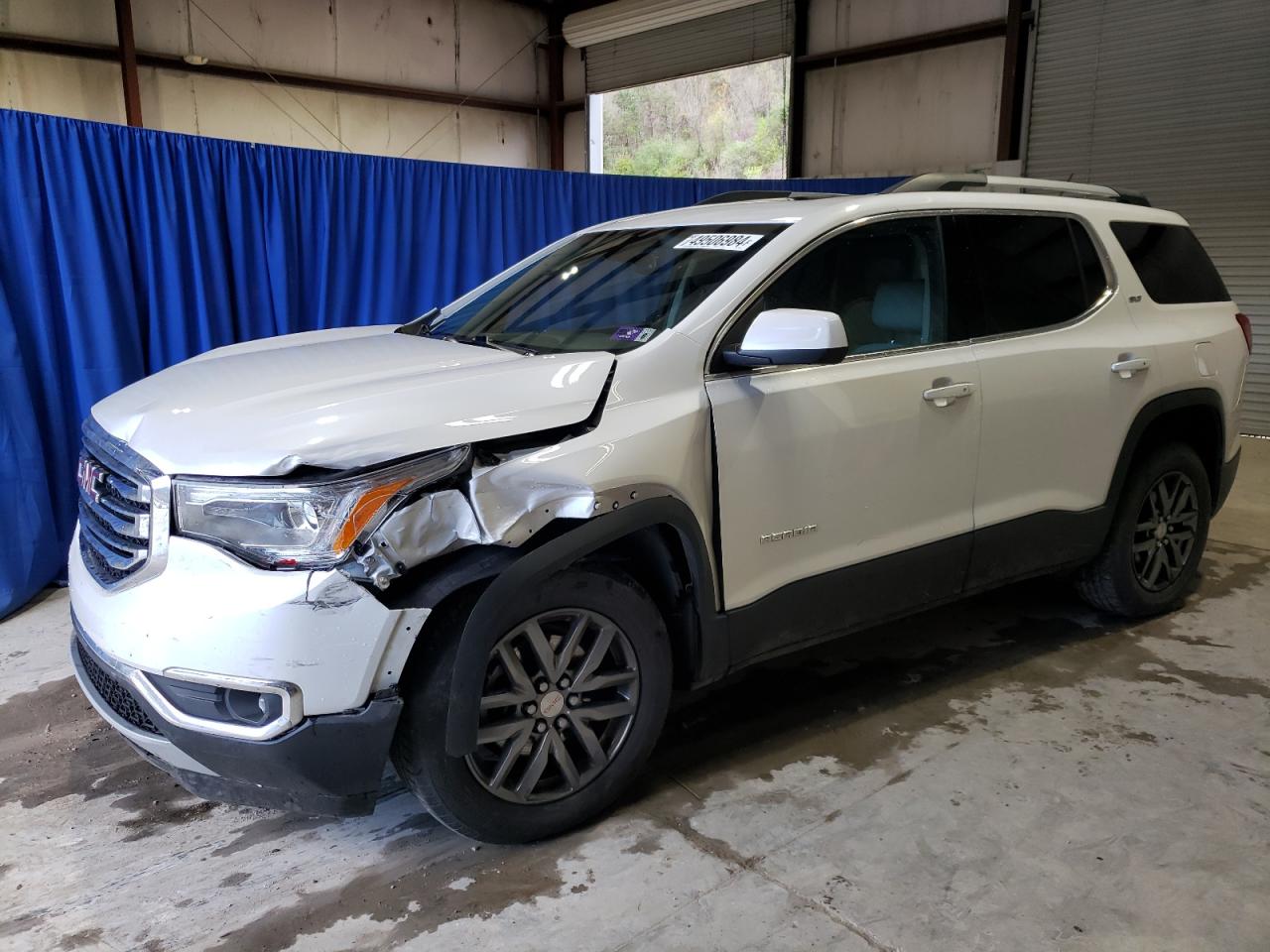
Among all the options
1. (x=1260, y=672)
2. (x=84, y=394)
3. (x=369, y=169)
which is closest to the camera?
(x=1260, y=672)

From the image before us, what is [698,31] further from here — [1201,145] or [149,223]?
[149,223]

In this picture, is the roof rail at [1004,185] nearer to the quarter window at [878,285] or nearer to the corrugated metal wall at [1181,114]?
the quarter window at [878,285]

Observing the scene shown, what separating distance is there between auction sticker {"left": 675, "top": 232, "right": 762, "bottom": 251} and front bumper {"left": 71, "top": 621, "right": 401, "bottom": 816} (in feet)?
5.33

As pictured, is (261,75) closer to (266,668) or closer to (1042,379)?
(1042,379)

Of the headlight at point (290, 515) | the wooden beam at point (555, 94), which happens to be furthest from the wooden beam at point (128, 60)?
the headlight at point (290, 515)

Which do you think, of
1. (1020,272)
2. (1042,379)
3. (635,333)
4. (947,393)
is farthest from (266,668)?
A: (1020,272)

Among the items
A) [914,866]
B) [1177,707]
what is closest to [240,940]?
[914,866]

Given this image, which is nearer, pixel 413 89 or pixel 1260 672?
pixel 1260 672

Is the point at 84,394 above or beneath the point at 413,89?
beneath

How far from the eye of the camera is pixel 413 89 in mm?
11570

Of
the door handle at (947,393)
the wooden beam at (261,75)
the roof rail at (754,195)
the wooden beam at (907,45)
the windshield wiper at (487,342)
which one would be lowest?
the door handle at (947,393)

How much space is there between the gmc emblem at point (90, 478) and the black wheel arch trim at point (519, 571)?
104 centimetres

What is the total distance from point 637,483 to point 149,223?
388 cm

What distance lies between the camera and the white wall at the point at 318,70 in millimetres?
9008
